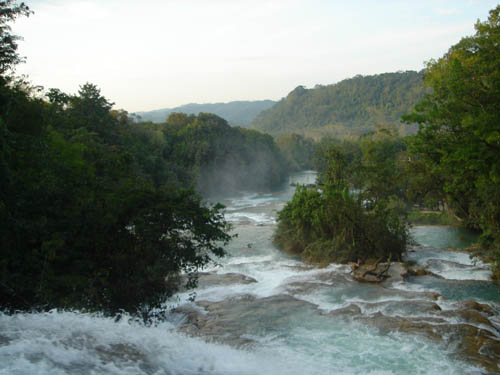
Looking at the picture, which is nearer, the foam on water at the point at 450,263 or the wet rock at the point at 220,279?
the wet rock at the point at 220,279

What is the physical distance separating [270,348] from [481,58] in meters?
10.8

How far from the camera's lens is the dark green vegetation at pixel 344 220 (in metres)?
17.9

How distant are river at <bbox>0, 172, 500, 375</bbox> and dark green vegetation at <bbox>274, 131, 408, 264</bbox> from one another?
1708 mm

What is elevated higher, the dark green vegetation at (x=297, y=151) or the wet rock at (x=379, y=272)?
the dark green vegetation at (x=297, y=151)

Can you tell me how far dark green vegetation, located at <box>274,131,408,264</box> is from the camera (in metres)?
17.9

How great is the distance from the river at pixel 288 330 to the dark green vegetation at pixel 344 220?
171 centimetres

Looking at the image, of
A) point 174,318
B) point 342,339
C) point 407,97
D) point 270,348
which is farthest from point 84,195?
point 407,97

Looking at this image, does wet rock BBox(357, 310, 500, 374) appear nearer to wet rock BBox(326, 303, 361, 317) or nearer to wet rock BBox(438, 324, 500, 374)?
wet rock BBox(438, 324, 500, 374)

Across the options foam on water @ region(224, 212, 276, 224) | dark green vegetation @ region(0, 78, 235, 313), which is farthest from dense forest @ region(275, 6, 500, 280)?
foam on water @ region(224, 212, 276, 224)

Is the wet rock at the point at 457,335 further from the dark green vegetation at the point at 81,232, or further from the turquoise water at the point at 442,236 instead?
the turquoise water at the point at 442,236

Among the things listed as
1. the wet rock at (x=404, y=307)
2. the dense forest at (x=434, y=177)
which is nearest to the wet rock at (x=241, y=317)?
the wet rock at (x=404, y=307)

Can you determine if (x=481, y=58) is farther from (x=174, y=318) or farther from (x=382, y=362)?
(x=174, y=318)

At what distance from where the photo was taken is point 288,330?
1074 cm

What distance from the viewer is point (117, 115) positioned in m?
51.0
